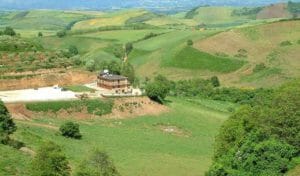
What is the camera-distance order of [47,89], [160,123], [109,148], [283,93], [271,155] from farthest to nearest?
[47,89]
[160,123]
[109,148]
[283,93]
[271,155]

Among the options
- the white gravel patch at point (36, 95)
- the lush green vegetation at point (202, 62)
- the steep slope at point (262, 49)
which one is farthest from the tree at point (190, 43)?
the white gravel patch at point (36, 95)

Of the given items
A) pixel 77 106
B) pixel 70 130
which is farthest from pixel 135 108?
pixel 70 130

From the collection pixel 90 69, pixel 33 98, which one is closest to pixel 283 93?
pixel 33 98

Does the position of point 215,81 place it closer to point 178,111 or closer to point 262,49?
point 262,49

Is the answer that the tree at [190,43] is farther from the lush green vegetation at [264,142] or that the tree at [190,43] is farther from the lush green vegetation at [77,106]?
the lush green vegetation at [264,142]

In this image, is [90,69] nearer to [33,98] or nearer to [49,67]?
[49,67]
